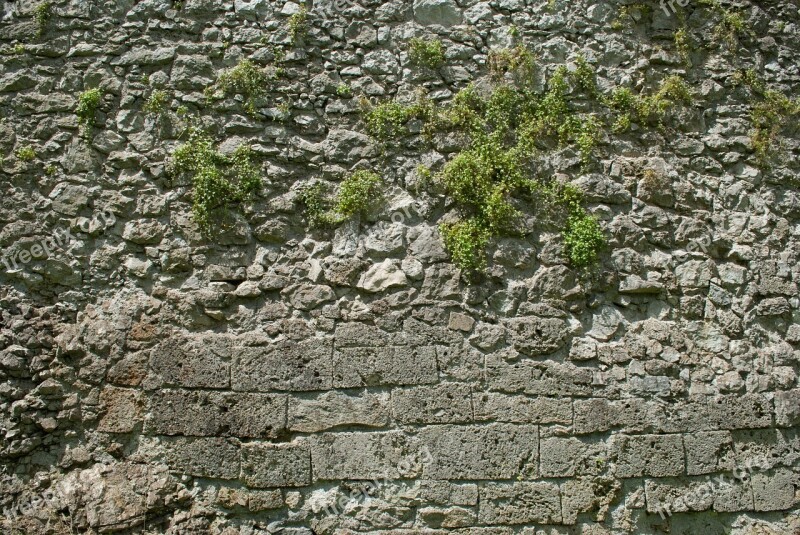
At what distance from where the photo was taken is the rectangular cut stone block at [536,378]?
4.94m

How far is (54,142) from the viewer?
532 centimetres

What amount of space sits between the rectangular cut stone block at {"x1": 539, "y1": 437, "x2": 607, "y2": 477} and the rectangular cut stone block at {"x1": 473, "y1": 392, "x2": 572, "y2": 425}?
0.16 m

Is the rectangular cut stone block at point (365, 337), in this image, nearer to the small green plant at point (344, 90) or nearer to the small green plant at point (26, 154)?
the small green plant at point (344, 90)

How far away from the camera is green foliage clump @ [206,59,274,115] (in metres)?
5.32

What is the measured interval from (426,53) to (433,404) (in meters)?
2.87

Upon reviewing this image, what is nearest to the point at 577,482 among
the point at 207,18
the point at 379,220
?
the point at 379,220

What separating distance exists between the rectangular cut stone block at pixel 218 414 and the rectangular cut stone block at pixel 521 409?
1.51m

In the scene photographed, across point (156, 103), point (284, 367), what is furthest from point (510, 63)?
point (284, 367)

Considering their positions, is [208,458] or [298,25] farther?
[298,25]

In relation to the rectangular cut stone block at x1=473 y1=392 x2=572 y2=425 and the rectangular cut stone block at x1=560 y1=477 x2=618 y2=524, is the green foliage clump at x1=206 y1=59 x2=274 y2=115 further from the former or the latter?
the rectangular cut stone block at x1=560 y1=477 x2=618 y2=524

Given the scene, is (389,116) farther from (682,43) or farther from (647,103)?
(682,43)

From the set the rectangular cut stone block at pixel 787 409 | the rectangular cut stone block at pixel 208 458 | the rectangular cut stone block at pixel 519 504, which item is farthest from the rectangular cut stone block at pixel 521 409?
the rectangular cut stone block at pixel 208 458

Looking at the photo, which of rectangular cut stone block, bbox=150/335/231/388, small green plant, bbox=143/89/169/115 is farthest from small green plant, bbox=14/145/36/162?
rectangular cut stone block, bbox=150/335/231/388

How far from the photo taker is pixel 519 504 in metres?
4.81
